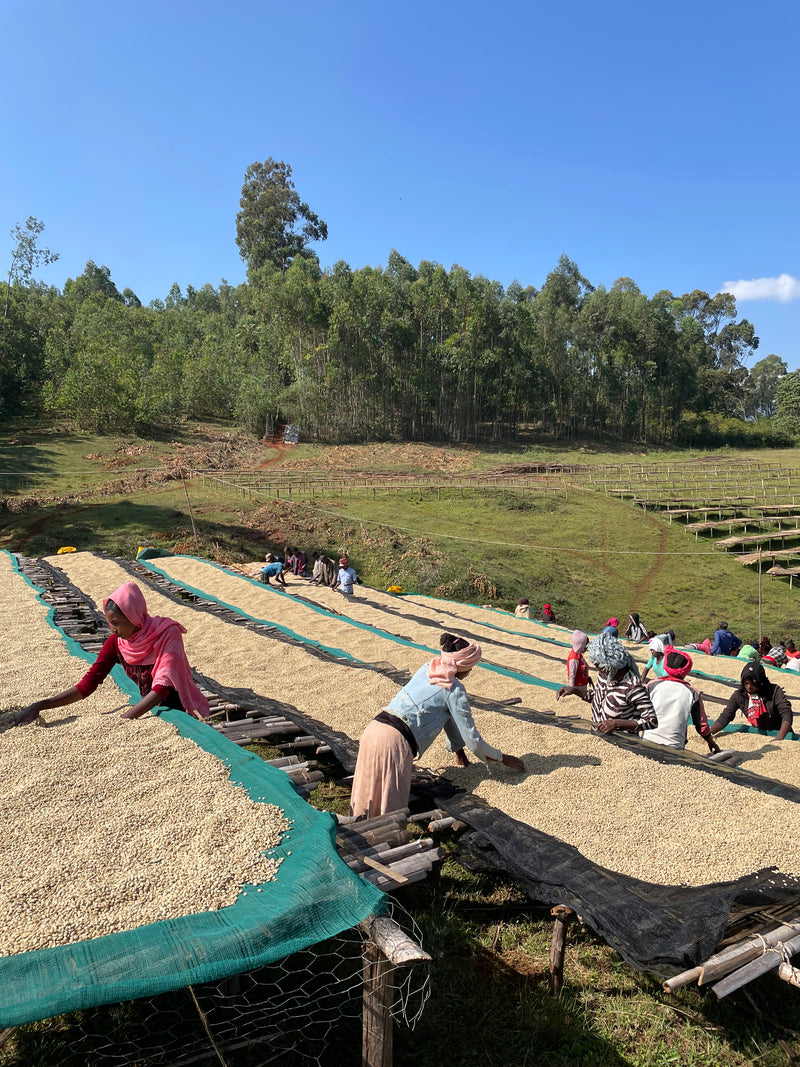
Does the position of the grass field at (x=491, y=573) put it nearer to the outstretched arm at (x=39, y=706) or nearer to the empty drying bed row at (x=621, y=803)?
the empty drying bed row at (x=621, y=803)

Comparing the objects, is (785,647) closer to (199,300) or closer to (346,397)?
(346,397)

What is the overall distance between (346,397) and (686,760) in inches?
1521

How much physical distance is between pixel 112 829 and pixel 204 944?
0.80 m

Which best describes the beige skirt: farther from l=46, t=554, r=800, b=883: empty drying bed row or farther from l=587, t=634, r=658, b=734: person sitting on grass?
l=587, t=634, r=658, b=734: person sitting on grass

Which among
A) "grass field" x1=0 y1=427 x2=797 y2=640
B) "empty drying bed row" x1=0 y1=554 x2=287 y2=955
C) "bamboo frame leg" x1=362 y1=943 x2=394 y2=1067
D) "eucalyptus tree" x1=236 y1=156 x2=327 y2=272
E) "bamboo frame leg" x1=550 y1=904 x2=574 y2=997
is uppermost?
"eucalyptus tree" x1=236 y1=156 x2=327 y2=272

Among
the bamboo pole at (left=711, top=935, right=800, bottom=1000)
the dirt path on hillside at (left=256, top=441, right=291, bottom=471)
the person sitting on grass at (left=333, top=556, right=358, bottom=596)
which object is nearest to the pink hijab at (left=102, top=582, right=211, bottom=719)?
the bamboo pole at (left=711, top=935, right=800, bottom=1000)

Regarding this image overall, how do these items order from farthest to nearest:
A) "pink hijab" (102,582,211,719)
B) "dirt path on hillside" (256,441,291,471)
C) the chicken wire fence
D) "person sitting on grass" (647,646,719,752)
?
"dirt path on hillside" (256,441,291,471)
"person sitting on grass" (647,646,719,752)
"pink hijab" (102,582,211,719)
the chicken wire fence

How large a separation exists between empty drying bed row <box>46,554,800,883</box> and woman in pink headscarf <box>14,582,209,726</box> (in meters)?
1.40

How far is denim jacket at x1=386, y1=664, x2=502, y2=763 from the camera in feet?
11.3

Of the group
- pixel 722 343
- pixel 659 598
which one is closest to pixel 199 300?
pixel 722 343

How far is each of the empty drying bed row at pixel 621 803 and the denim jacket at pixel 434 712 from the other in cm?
40

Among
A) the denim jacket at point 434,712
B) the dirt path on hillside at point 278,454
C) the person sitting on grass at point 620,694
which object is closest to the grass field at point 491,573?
the dirt path on hillside at point 278,454

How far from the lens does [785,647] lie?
439 inches

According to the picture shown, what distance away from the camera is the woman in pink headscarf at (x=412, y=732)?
3.30m
